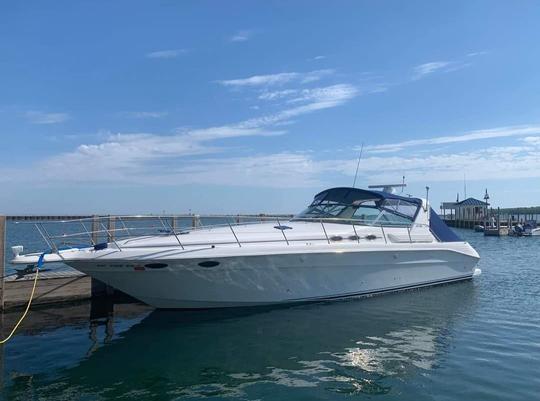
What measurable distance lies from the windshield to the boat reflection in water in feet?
8.04

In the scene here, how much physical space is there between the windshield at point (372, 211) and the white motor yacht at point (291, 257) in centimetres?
3

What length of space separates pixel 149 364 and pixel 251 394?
1.94 m

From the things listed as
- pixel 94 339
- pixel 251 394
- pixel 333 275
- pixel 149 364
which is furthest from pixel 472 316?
pixel 94 339

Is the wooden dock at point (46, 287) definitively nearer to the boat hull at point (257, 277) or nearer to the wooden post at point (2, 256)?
the wooden post at point (2, 256)

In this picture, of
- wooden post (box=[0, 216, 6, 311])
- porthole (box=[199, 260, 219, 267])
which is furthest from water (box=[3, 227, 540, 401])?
porthole (box=[199, 260, 219, 267])

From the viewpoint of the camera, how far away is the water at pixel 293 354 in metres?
6.20

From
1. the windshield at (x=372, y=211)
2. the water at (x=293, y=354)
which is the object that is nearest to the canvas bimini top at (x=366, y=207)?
the windshield at (x=372, y=211)

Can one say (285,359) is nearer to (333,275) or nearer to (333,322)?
(333,322)

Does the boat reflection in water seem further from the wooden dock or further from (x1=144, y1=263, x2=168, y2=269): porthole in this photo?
the wooden dock

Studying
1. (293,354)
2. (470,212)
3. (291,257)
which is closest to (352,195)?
(291,257)

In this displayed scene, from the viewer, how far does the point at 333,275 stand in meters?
10.7

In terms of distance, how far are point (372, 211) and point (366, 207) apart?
0.19 meters

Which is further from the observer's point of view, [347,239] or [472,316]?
[347,239]

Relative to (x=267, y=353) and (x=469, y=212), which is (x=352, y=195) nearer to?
(x=267, y=353)
